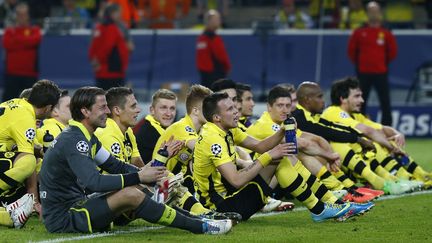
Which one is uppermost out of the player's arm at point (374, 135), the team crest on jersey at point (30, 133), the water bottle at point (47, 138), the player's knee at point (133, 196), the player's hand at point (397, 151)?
the team crest on jersey at point (30, 133)

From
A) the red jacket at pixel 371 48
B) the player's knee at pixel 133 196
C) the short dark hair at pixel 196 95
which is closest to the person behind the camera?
the player's knee at pixel 133 196

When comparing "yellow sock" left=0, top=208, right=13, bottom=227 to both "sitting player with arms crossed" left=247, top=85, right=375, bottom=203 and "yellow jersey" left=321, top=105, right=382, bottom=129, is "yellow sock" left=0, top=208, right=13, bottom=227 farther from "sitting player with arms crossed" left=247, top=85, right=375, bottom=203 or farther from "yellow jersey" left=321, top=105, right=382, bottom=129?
"yellow jersey" left=321, top=105, right=382, bottom=129

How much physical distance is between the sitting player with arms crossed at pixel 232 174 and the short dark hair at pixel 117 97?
2.65 ft

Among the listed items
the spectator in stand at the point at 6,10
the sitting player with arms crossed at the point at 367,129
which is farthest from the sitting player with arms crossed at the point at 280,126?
the spectator in stand at the point at 6,10

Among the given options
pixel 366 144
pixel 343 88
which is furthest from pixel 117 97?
pixel 343 88

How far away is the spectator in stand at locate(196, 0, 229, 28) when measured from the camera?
24.6 m

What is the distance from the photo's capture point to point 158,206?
31.9ft

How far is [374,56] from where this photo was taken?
856 inches

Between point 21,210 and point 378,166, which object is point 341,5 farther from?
point 21,210

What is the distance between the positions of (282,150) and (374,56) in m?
11.6

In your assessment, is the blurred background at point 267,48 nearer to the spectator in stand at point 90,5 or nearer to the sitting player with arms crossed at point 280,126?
the spectator in stand at point 90,5

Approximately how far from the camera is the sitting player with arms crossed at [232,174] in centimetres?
1067

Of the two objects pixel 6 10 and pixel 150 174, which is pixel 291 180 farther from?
pixel 6 10

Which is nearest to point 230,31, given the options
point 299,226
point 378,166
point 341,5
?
point 341,5
